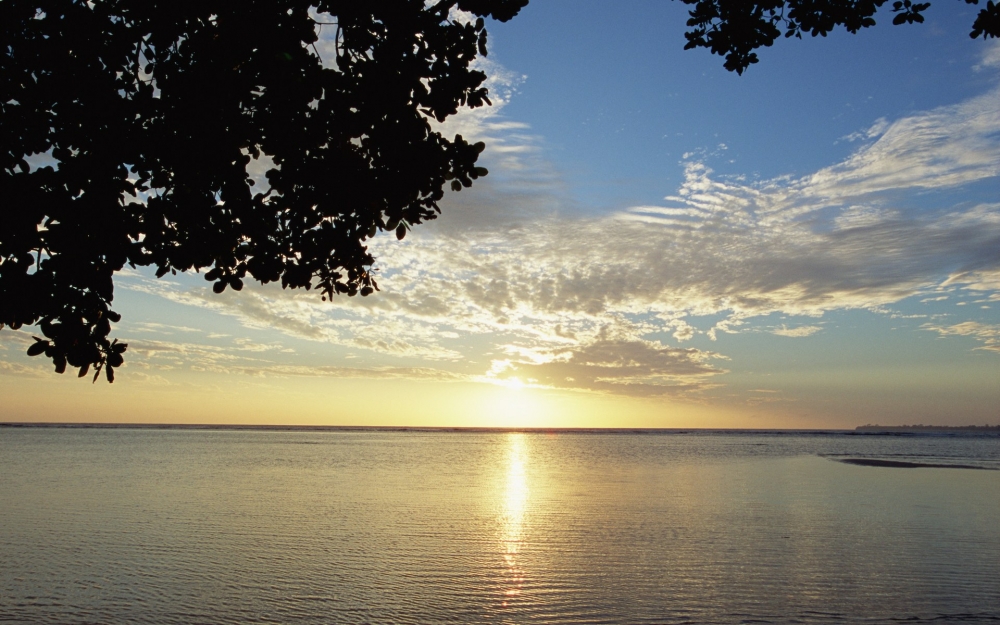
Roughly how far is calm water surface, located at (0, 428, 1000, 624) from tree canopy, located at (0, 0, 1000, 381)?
715 centimetres

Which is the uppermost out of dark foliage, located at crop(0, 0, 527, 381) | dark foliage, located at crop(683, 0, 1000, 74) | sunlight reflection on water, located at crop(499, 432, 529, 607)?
dark foliage, located at crop(683, 0, 1000, 74)

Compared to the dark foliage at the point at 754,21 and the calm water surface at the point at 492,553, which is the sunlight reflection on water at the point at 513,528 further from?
the dark foliage at the point at 754,21

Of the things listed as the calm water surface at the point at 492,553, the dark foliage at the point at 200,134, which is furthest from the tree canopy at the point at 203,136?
the calm water surface at the point at 492,553

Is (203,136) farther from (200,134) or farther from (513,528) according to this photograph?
(513,528)

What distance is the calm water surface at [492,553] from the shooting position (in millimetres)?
11781

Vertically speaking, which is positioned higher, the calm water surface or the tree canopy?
the tree canopy

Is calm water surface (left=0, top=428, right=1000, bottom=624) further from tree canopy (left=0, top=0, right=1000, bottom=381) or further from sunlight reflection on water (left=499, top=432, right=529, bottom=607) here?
tree canopy (left=0, top=0, right=1000, bottom=381)

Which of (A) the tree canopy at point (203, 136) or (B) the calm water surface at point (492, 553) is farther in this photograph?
(B) the calm water surface at point (492, 553)

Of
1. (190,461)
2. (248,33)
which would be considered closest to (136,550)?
(248,33)

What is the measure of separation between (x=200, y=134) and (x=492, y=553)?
40.9 feet

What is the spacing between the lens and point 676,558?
51.0ft

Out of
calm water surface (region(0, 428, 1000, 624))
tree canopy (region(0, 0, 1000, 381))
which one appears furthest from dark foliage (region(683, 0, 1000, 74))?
calm water surface (region(0, 428, 1000, 624))

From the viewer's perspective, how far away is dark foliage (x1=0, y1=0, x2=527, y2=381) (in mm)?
6055

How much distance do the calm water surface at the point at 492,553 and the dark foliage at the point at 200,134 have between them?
719 cm
